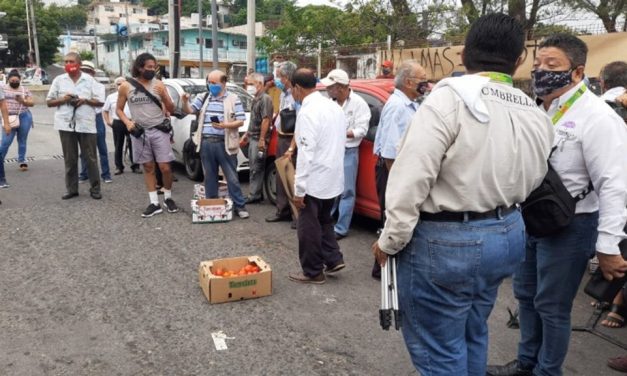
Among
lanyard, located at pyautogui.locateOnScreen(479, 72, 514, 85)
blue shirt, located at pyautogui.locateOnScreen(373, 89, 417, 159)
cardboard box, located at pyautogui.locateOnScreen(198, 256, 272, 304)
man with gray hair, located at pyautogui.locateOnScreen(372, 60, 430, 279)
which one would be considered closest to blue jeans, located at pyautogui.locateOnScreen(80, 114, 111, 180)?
cardboard box, located at pyautogui.locateOnScreen(198, 256, 272, 304)

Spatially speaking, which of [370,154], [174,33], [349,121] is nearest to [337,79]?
[349,121]

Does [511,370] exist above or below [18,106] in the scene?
below

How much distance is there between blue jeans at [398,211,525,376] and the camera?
6.91 feet

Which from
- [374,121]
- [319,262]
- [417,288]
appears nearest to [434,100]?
[417,288]

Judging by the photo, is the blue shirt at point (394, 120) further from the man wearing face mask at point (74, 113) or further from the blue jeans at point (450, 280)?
the man wearing face mask at point (74, 113)

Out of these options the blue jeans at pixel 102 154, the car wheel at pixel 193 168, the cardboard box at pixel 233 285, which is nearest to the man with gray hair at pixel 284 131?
the cardboard box at pixel 233 285

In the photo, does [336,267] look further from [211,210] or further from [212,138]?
[212,138]

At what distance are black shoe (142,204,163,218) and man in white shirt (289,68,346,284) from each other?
2.85 m

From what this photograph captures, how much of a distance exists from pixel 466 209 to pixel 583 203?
1.01 metres

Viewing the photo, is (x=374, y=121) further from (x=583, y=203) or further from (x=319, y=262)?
(x=583, y=203)

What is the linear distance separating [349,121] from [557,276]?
127 inches

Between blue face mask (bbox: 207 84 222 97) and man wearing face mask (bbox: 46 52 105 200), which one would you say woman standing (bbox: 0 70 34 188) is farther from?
blue face mask (bbox: 207 84 222 97)

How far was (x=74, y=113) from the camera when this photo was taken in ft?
24.0

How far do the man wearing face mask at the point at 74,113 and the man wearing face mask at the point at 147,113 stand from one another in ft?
3.44
